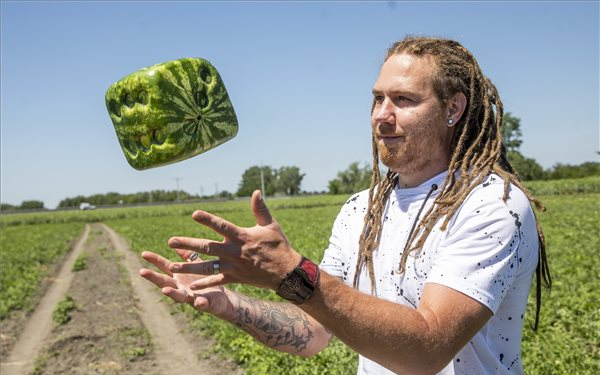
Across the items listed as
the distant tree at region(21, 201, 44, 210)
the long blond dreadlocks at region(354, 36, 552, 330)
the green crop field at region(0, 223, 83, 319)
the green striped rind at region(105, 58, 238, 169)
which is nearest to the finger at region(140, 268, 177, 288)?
the green striped rind at region(105, 58, 238, 169)

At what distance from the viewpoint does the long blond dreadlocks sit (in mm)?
2342

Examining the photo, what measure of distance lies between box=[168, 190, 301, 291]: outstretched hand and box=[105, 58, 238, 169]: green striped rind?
15.6 inches

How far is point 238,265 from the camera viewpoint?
1877 millimetres

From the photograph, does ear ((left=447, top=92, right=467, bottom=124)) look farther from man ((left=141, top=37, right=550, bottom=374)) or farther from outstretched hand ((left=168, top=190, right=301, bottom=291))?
outstretched hand ((left=168, top=190, right=301, bottom=291))

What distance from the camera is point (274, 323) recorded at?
9.43 feet

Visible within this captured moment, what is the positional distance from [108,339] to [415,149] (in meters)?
8.39

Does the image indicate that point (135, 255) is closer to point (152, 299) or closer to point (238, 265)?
point (152, 299)

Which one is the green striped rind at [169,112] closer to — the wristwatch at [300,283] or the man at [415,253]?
the man at [415,253]

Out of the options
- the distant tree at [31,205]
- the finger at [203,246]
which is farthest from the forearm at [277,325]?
the distant tree at [31,205]

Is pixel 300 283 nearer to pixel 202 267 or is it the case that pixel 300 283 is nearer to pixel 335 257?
pixel 202 267

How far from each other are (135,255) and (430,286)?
69.0 ft

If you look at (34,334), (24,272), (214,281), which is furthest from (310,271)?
(24,272)

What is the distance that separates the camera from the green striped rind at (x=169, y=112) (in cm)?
205

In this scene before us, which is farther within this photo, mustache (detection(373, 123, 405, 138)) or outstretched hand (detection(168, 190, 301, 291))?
mustache (detection(373, 123, 405, 138))
